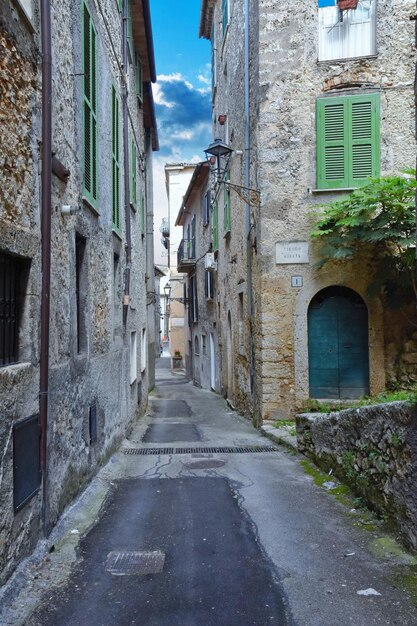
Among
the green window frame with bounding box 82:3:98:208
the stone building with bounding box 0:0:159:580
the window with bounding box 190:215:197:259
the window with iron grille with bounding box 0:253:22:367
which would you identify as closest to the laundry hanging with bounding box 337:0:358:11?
the stone building with bounding box 0:0:159:580

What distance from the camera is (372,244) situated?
9.20 meters

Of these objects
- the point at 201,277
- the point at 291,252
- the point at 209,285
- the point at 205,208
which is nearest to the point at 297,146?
the point at 291,252

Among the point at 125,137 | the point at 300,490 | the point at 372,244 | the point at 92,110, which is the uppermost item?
the point at 125,137

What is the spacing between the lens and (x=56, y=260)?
4.71 m

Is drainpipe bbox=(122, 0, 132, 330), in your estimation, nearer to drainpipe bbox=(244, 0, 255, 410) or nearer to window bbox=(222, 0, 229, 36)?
drainpipe bbox=(244, 0, 255, 410)

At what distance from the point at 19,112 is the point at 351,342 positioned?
7306 millimetres

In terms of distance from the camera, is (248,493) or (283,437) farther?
(283,437)

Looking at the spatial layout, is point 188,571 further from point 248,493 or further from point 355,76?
point 355,76

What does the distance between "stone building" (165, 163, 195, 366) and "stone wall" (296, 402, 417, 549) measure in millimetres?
27783

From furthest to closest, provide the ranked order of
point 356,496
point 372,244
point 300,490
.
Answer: point 372,244 < point 300,490 < point 356,496

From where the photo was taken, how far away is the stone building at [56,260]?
3.58 meters

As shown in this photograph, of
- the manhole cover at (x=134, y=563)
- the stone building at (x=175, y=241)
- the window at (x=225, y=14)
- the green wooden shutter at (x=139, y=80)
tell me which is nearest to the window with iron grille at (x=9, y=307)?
the manhole cover at (x=134, y=563)

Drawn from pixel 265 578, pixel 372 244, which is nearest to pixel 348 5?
pixel 372 244

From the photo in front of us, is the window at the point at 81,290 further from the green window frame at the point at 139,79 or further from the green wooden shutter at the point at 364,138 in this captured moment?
the green window frame at the point at 139,79
